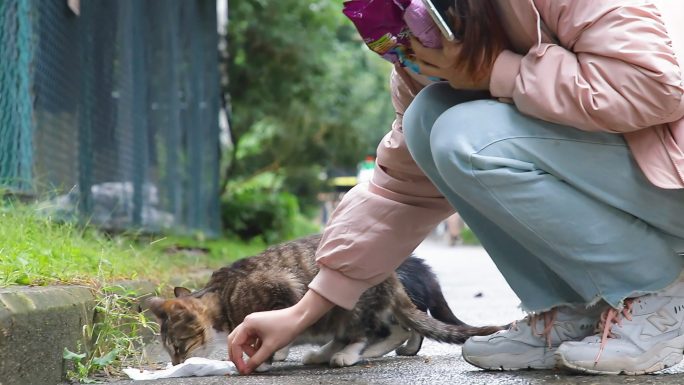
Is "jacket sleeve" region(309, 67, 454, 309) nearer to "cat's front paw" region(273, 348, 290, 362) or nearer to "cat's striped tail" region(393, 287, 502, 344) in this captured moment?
"cat's striped tail" region(393, 287, 502, 344)

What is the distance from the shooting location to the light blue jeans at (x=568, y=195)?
200 centimetres

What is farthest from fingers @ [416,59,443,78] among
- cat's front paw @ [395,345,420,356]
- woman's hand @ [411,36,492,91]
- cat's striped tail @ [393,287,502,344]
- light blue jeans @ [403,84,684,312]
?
cat's front paw @ [395,345,420,356]

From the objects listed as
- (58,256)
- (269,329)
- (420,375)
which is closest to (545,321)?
(420,375)

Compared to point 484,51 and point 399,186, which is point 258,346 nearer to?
point 399,186

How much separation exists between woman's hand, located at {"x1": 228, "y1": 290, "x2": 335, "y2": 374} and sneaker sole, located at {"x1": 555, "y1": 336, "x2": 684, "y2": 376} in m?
0.71

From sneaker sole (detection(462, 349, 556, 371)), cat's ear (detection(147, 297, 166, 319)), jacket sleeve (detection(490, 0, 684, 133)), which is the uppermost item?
jacket sleeve (detection(490, 0, 684, 133))

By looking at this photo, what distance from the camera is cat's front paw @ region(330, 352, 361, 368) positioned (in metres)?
2.86

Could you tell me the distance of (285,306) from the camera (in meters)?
3.13

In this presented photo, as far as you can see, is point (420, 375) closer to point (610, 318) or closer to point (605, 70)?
point (610, 318)

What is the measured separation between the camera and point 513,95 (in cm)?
201

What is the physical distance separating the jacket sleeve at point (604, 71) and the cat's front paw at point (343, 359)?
1307 millimetres

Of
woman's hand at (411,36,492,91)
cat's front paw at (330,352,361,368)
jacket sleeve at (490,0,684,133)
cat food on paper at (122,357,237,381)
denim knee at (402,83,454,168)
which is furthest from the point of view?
cat's front paw at (330,352,361,368)

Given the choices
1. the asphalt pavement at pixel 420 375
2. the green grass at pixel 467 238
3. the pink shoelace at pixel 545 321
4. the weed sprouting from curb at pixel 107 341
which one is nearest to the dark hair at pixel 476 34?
the pink shoelace at pixel 545 321

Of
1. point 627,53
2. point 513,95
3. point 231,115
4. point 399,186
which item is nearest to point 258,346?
point 399,186
